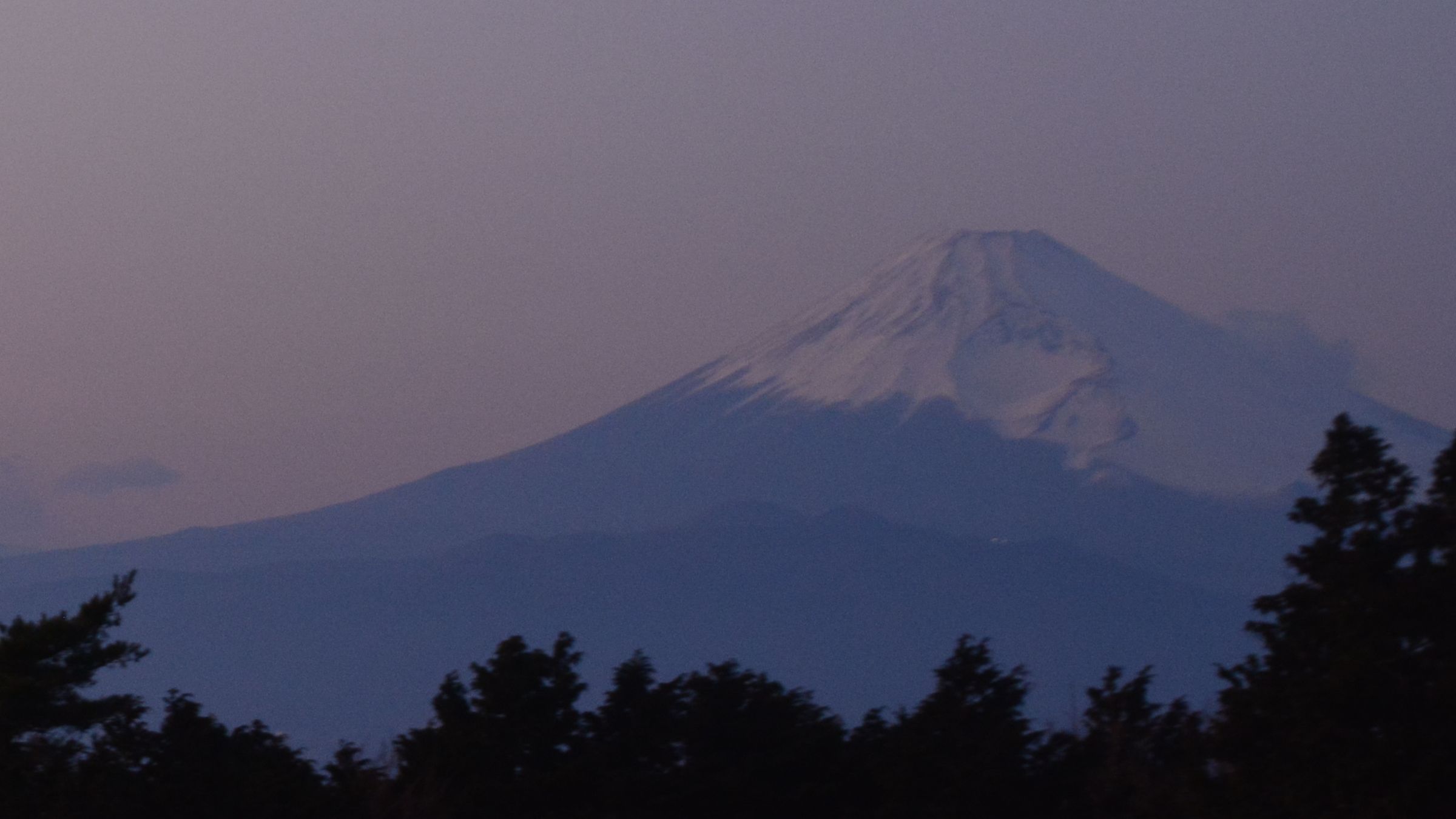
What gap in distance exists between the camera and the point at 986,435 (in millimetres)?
43781

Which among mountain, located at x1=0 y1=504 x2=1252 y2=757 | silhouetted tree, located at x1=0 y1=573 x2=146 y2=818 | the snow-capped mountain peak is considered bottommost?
silhouetted tree, located at x1=0 y1=573 x2=146 y2=818

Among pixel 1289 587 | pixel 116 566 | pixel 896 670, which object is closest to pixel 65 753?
pixel 1289 587

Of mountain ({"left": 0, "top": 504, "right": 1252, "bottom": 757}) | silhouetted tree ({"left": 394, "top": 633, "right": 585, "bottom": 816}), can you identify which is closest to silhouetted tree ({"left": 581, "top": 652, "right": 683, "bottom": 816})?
silhouetted tree ({"left": 394, "top": 633, "right": 585, "bottom": 816})

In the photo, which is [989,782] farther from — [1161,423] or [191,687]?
[191,687]

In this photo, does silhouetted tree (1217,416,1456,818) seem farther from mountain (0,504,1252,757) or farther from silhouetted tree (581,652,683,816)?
mountain (0,504,1252,757)

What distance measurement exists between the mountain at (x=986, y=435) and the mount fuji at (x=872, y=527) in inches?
3.4

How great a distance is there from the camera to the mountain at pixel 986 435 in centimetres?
4225

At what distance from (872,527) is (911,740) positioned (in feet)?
119

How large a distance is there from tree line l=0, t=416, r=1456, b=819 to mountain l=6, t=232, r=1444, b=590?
33723mm

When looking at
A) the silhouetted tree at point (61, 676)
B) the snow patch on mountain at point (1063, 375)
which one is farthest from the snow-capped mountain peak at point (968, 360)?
the silhouetted tree at point (61, 676)

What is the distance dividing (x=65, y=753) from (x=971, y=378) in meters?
36.4

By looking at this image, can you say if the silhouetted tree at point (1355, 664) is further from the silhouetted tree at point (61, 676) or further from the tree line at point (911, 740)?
the silhouetted tree at point (61, 676)

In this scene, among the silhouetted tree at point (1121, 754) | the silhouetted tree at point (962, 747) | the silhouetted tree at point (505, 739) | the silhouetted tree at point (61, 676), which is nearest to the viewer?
the silhouetted tree at point (1121, 754)

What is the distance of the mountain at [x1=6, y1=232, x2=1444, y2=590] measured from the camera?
139ft
